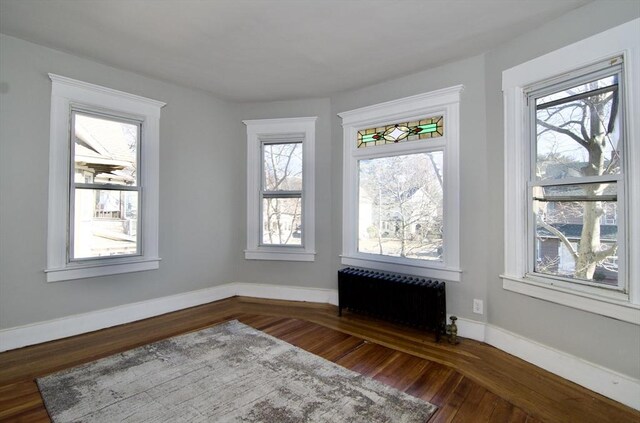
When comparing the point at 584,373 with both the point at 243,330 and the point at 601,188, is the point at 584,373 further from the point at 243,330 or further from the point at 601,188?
the point at 243,330

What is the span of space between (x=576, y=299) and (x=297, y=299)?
9.76 feet

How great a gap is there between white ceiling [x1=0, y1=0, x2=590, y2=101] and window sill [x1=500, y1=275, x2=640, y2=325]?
2119 mm

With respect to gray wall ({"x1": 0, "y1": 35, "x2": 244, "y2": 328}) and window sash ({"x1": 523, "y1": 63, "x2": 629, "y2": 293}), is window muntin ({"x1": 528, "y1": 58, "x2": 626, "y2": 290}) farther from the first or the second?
gray wall ({"x1": 0, "y1": 35, "x2": 244, "y2": 328})

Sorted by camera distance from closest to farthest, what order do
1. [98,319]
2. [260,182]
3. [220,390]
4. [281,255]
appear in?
[220,390]
[98,319]
[281,255]
[260,182]

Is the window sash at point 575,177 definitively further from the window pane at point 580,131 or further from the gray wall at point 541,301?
the gray wall at point 541,301

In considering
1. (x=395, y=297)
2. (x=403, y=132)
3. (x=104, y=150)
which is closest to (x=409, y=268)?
(x=395, y=297)

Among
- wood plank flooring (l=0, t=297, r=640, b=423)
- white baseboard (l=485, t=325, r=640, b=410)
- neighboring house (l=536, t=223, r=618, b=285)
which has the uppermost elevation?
neighboring house (l=536, t=223, r=618, b=285)

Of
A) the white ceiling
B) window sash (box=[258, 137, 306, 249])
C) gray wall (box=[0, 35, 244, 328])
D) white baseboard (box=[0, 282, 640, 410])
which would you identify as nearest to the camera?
white baseboard (box=[0, 282, 640, 410])

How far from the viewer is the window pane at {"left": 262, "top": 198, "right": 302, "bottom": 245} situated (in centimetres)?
419

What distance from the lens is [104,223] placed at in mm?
3230

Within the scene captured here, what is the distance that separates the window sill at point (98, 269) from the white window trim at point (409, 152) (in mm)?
2386

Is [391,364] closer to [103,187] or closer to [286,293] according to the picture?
[286,293]

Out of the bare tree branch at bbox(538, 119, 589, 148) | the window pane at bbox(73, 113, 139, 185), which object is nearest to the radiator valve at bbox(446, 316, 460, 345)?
the bare tree branch at bbox(538, 119, 589, 148)

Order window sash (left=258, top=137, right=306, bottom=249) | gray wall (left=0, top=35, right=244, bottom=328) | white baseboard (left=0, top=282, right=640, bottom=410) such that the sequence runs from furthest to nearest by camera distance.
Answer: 1. window sash (left=258, top=137, right=306, bottom=249)
2. gray wall (left=0, top=35, right=244, bottom=328)
3. white baseboard (left=0, top=282, right=640, bottom=410)
